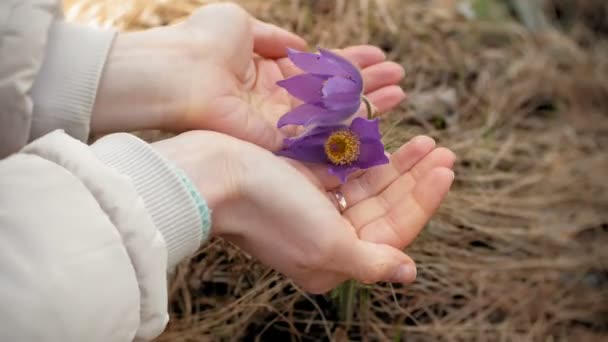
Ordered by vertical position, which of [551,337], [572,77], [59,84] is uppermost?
[59,84]

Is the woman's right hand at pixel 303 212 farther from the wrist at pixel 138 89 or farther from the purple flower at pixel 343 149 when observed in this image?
the wrist at pixel 138 89

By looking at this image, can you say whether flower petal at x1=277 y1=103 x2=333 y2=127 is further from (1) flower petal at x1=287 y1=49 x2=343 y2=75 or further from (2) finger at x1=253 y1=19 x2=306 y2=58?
(2) finger at x1=253 y1=19 x2=306 y2=58

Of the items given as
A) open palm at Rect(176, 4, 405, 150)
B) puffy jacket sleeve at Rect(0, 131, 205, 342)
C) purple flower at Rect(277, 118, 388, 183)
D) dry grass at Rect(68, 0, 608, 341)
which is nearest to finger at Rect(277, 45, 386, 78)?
open palm at Rect(176, 4, 405, 150)

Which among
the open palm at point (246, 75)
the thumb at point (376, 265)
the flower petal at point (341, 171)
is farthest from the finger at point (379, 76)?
the thumb at point (376, 265)

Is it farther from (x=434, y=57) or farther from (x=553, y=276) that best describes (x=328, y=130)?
(x=434, y=57)

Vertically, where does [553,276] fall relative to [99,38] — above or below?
below

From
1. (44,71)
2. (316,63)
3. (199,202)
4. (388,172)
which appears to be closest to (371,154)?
(388,172)

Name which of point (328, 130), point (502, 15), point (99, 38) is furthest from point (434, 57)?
point (99, 38)
